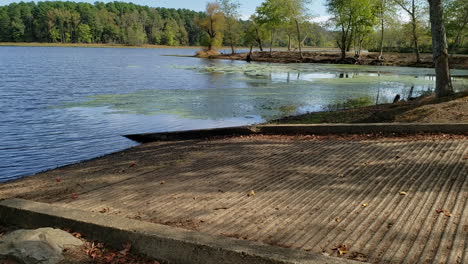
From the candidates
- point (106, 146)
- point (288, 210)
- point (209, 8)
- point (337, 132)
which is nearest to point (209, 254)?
point (288, 210)

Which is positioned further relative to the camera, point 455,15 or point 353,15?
point 353,15

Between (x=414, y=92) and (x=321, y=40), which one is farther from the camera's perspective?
(x=321, y=40)

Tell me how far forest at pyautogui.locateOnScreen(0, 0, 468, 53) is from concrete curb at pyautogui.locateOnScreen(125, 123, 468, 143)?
36.2m

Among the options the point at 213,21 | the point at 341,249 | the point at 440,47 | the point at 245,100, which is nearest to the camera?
the point at 341,249

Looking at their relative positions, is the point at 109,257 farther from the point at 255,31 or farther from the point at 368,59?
the point at 255,31

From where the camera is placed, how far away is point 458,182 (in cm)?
666

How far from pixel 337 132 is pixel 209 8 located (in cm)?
9295

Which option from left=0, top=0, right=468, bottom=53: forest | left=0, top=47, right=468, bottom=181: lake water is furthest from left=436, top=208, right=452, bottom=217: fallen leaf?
left=0, top=0, right=468, bottom=53: forest

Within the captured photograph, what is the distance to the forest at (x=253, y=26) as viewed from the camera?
6819 cm

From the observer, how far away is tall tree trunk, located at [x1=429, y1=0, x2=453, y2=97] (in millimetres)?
14266

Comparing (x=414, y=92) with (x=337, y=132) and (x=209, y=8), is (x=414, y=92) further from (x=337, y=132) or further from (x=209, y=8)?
(x=209, y=8)

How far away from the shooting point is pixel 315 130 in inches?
474

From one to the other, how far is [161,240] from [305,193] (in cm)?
268

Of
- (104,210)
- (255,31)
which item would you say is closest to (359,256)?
(104,210)
